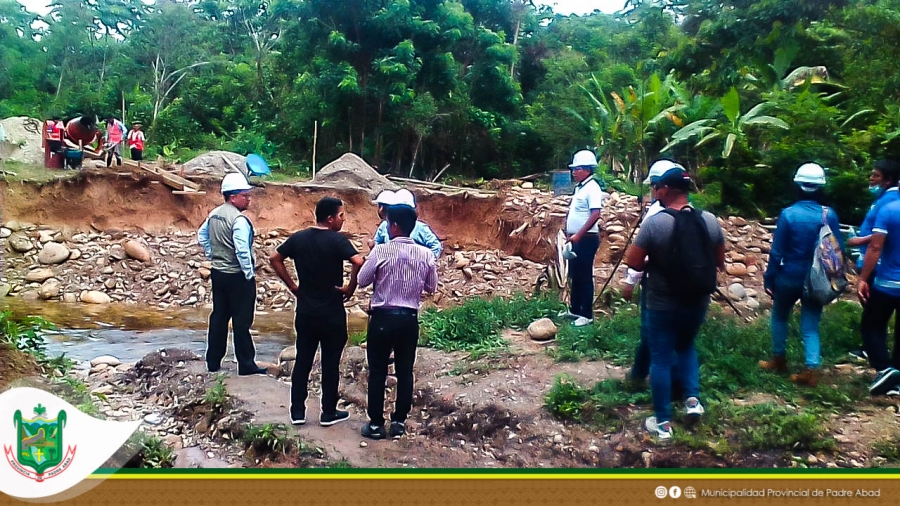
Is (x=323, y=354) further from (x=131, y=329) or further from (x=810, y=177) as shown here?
(x=131, y=329)

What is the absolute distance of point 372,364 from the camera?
3662mm

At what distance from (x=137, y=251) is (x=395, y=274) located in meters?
6.60

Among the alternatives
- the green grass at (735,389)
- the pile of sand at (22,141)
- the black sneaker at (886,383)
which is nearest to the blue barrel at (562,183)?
the green grass at (735,389)

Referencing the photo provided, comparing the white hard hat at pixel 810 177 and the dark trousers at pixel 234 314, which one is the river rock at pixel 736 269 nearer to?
the white hard hat at pixel 810 177

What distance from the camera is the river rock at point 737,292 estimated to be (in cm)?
540

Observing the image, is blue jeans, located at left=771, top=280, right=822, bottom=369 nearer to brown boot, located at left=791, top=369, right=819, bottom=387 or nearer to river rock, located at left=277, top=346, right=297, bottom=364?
brown boot, located at left=791, top=369, right=819, bottom=387

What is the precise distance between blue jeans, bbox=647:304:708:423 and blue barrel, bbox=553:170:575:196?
6.87 m

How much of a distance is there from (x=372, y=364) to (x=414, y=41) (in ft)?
22.6

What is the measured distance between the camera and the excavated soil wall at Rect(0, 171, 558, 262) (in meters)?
9.75

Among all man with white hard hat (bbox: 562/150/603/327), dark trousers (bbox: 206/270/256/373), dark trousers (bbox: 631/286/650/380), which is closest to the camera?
dark trousers (bbox: 631/286/650/380)

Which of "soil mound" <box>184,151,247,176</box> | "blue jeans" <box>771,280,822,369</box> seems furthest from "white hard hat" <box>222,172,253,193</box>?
"soil mound" <box>184,151,247,176</box>

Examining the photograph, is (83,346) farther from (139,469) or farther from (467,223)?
(467,223)

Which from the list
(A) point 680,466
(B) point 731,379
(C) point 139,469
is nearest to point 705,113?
(B) point 731,379

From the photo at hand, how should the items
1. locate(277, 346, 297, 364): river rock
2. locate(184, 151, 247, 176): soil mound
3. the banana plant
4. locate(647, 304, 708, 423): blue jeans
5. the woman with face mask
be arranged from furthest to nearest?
locate(184, 151, 247, 176): soil mound
the banana plant
locate(277, 346, 297, 364): river rock
the woman with face mask
locate(647, 304, 708, 423): blue jeans
